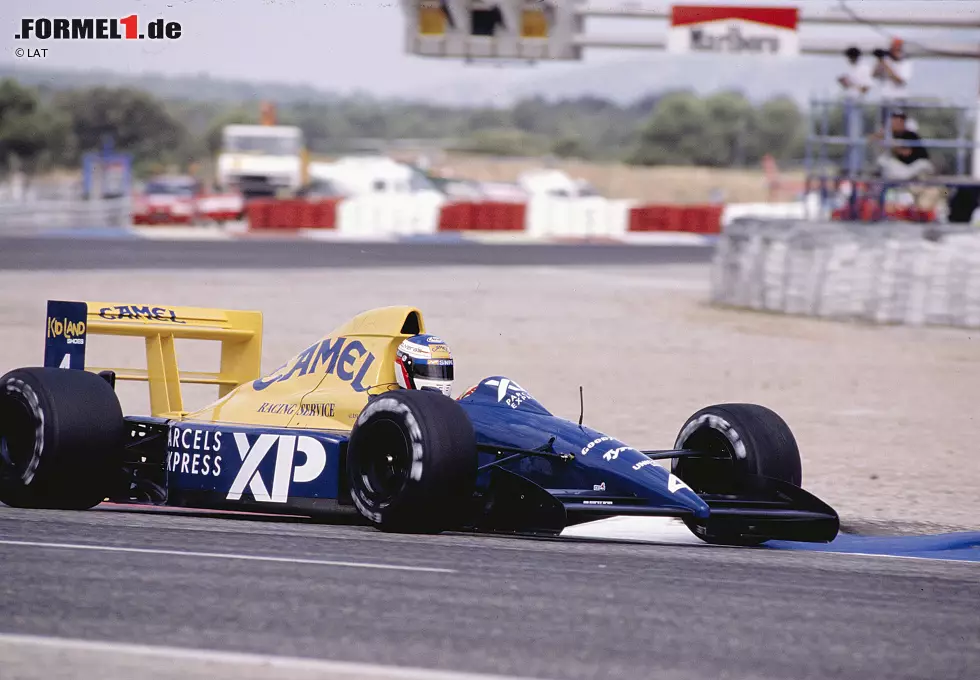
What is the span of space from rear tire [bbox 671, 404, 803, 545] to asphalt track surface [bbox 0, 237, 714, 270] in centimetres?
2272

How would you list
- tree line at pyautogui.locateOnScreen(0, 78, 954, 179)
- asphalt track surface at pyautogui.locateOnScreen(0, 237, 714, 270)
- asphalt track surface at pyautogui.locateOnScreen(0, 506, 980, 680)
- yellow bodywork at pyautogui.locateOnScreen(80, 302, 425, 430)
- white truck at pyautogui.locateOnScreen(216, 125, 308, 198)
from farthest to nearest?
tree line at pyautogui.locateOnScreen(0, 78, 954, 179) → white truck at pyautogui.locateOnScreen(216, 125, 308, 198) → asphalt track surface at pyautogui.locateOnScreen(0, 237, 714, 270) → yellow bodywork at pyautogui.locateOnScreen(80, 302, 425, 430) → asphalt track surface at pyautogui.locateOnScreen(0, 506, 980, 680)

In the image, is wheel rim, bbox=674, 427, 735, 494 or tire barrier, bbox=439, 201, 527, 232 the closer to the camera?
wheel rim, bbox=674, 427, 735, 494

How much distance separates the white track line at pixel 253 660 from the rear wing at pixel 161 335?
4.18m

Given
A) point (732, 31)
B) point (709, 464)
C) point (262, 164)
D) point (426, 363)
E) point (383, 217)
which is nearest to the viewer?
point (426, 363)

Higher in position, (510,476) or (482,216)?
(482,216)

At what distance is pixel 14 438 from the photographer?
8.78 m

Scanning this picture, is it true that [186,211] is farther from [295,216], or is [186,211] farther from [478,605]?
[478,605]

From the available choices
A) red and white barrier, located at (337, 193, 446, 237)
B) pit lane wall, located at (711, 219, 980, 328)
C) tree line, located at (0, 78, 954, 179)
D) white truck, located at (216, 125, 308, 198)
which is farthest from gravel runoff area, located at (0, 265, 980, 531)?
tree line, located at (0, 78, 954, 179)

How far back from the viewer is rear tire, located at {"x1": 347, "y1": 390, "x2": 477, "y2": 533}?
25.2ft

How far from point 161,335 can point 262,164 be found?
47.6 m

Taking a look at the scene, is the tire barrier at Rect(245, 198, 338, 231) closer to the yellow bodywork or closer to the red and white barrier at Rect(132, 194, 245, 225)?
the red and white barrier at Rect(132, 194, 245, 225)

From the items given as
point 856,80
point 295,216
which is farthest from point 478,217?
point 856,80

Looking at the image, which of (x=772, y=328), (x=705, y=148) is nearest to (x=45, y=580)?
(x=772, y=328)

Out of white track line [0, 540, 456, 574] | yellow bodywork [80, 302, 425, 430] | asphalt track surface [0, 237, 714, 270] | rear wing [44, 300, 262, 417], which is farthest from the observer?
asphalt track surface [0, 237, 714, 270]
